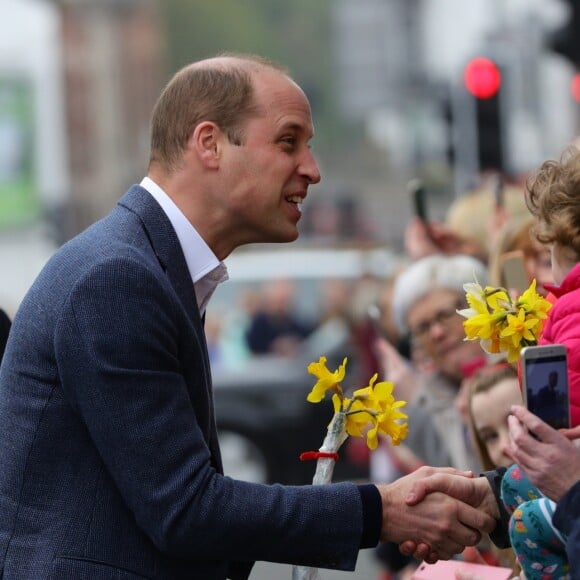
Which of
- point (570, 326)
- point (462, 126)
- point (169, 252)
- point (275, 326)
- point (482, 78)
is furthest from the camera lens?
point (462, 126)

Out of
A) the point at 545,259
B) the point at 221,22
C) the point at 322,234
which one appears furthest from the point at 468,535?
the point at 221,22

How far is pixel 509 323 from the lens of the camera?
11.5 ft

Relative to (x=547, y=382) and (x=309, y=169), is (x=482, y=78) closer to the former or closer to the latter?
(x=309, y=169)

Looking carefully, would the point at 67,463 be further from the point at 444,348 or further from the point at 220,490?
the point at 444,348

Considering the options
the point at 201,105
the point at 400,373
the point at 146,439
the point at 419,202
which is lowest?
the point at 400,373

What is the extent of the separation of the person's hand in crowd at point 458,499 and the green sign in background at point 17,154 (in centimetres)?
2995

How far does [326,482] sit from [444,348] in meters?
2.40

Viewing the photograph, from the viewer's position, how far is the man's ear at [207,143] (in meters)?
3.74

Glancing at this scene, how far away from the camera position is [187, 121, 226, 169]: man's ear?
147 inches

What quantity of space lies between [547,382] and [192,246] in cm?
98

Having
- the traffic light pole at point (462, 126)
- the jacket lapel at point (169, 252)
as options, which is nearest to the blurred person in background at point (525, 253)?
the jacket lapel at point (169, 252)

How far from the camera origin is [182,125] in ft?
12.4

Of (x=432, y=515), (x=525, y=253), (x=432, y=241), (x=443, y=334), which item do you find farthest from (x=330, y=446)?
(x=432, y=241)

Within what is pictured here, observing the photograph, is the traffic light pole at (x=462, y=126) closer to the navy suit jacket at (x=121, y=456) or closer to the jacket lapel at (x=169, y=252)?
the jacket lapel at (x=169, y=252)
